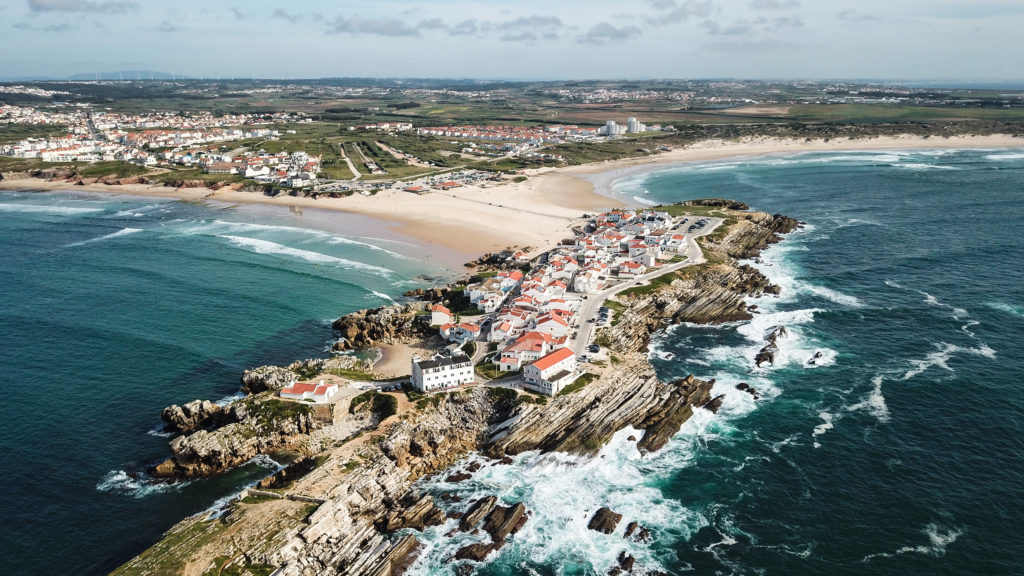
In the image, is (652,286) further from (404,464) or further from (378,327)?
(404,464)

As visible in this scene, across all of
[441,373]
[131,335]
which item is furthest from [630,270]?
[131,335]

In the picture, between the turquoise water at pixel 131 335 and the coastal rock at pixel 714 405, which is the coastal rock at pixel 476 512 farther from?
the coastal rock at pixel 714 405

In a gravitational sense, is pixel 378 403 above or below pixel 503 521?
above

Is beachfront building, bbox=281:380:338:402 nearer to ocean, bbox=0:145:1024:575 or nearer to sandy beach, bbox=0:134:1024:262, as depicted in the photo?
ocean, bbox=0:145:1024:575

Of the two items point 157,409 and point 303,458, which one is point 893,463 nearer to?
point 303,458

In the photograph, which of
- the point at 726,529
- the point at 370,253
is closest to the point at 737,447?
the point at 726,529

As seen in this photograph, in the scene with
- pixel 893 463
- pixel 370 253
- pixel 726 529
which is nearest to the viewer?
pixel 726 529
